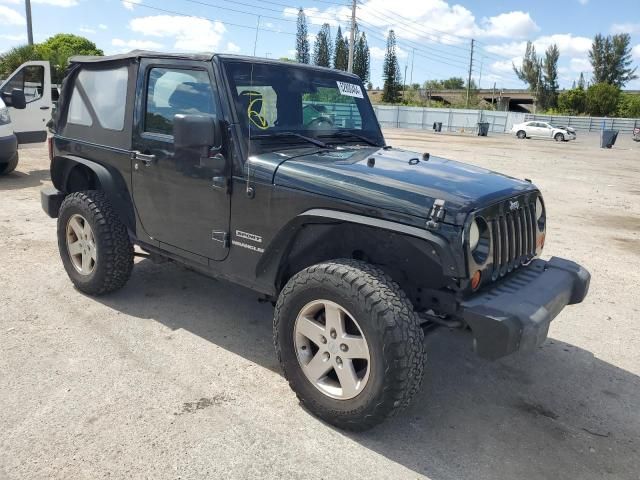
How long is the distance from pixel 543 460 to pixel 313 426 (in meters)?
1.22

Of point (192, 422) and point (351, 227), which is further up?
point (351, 227)

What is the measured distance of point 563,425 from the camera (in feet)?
10.5

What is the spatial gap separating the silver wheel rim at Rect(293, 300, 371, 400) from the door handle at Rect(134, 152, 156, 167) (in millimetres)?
1719

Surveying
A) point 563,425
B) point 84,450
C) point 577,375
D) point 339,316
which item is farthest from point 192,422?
point 577,375

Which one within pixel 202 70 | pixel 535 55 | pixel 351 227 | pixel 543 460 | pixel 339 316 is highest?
pixel 535 55

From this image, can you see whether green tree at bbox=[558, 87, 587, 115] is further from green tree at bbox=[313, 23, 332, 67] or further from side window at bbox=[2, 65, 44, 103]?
side window at bbox=[2, 65, 44, 103]

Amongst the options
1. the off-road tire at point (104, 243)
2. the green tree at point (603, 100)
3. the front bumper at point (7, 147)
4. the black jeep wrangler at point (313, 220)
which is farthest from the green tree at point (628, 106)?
the off-road tire at point (104, 243)

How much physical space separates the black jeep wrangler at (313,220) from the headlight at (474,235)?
11 mm

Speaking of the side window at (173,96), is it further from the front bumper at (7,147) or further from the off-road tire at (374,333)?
the front bumper at (7,147)

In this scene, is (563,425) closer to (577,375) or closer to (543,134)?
(577,375)

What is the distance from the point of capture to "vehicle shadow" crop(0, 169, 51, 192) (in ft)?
31.1

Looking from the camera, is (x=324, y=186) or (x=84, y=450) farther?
(x=324, y=186)

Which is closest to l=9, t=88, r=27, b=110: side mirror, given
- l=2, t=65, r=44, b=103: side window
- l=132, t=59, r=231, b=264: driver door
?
l=2, t=65, r=44, b=103: side window

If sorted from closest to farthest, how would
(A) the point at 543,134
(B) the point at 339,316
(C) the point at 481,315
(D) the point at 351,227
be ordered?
(C) the point at 481,315
(B) the point at 339,316
(D) the point at 351,227
(A) the point at 543,134
